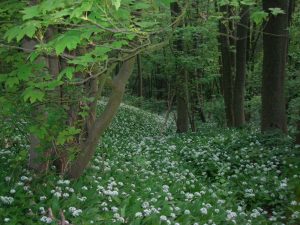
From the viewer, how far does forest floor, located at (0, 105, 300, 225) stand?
605 centimetres

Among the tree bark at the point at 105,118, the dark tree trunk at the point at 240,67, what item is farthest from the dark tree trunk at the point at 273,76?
the tree bark at the point at 105,118

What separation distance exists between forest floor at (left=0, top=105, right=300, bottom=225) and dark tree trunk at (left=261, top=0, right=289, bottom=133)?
0.78 metres

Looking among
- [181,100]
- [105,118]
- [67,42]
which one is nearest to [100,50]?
[67,42]

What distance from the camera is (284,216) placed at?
731cm

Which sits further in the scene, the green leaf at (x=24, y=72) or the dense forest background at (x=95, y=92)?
the green leaf at (x=24, y=72)

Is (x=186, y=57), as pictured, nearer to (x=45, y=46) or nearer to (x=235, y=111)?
(x=235, y=111)

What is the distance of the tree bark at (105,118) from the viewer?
686 centimetres

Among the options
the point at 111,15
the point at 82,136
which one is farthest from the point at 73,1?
the point at 82,136

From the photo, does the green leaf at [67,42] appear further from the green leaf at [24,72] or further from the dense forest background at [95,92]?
the green leaf at [24,72]

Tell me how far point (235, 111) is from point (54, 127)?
43.0ft

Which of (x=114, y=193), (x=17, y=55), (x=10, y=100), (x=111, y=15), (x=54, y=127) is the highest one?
(x=111, y=15)

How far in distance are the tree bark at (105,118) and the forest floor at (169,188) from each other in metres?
0.30

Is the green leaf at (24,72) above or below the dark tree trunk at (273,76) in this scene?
above

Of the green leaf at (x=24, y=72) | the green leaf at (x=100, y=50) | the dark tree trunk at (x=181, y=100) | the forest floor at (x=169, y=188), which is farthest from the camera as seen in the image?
the dark tree trunk at (x=181, y=100)
